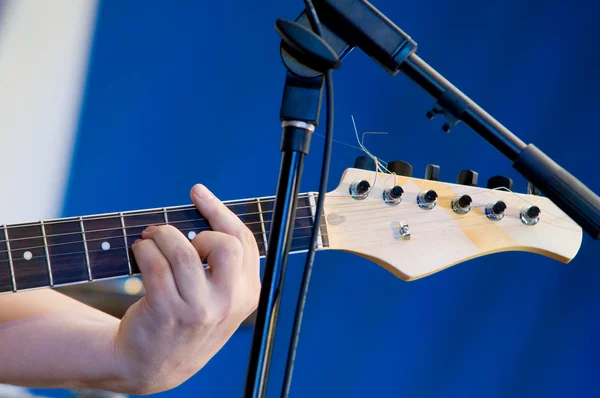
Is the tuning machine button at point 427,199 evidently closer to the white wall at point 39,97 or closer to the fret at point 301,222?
the fret at point 301,222

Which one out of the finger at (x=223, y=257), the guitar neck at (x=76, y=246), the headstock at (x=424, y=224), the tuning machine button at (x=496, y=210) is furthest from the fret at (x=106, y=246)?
the tuning machine button at (x=496, y=210)

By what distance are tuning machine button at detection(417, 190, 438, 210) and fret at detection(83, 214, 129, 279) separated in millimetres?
370

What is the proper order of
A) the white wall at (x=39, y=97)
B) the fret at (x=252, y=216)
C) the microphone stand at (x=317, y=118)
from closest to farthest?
the microphone stand at (x=317, y=118) → the fret at (x=252, y=216) → the white wall at (x=39, y=97)

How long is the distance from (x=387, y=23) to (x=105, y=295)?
753mm

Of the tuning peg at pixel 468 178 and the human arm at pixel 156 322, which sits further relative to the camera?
the tuning peg at pixel 468 178

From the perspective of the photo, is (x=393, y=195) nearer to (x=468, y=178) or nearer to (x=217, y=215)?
(x=468, y=178)

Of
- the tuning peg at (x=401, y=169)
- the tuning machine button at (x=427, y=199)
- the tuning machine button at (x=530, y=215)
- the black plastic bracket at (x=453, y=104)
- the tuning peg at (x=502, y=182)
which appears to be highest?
the black plastic bracket at (x=453, y=104)

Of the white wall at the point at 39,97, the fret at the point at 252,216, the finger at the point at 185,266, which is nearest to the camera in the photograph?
the finger at the point at 185,266

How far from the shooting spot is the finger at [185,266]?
69cm

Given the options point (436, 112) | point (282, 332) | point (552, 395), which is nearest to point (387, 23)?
point (436, 112)

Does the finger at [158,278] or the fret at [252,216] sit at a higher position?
the fret at [252,216]

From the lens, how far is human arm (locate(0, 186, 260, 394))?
0.70 meters

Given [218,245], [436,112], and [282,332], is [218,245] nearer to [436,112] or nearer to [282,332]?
[436,112]

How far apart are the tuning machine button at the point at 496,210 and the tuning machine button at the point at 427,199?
8 centimetres
